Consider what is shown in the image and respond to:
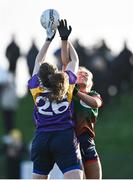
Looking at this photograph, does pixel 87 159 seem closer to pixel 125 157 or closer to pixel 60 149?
pixel 60 149

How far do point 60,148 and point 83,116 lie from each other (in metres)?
0.46

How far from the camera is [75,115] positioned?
1055 centimetres

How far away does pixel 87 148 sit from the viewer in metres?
10.8

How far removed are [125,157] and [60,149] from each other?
9.64 meters

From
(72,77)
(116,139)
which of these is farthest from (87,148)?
(116,139)

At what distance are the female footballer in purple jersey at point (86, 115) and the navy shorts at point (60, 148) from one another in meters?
0.24

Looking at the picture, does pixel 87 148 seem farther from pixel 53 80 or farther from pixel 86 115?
pixel 53 80

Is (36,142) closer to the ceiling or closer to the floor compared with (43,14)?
closer to the floor

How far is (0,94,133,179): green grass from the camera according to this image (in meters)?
19.2

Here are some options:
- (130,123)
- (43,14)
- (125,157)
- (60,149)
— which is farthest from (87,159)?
(130,123)

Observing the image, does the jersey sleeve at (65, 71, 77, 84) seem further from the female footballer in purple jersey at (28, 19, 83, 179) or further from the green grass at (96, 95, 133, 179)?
the green grass at (96, 95, 133, 179)

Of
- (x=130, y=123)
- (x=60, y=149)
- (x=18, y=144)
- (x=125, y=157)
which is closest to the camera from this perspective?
(x=60, y=149)

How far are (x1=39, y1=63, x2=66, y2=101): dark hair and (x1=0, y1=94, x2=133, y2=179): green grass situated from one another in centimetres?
843

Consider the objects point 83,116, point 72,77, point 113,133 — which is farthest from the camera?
point 113,133
